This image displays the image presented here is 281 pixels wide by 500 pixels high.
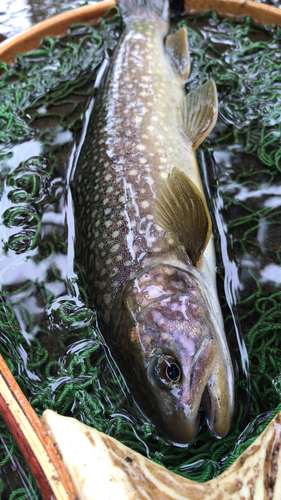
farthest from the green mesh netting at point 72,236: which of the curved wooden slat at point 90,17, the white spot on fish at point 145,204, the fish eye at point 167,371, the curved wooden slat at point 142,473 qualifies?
the white spot on fish at point 145,204

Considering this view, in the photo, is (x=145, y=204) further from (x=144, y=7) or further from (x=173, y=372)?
(x=144, y=7)

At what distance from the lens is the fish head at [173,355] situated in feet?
6.56

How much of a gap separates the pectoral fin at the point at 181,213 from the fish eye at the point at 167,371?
26.6 inches

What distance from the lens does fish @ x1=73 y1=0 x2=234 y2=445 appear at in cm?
207

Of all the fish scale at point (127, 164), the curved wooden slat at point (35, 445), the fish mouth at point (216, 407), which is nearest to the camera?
the curved wooden slat at point (35, 445)

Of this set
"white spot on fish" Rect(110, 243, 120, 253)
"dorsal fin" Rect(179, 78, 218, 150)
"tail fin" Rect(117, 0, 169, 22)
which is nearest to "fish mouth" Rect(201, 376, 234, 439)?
"white spot on fish" Rect(110, 243, 120, 253)

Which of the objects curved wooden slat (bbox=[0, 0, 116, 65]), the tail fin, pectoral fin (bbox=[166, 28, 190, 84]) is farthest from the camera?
curved wooden slat (bbox=[0, 0, 116, 65])

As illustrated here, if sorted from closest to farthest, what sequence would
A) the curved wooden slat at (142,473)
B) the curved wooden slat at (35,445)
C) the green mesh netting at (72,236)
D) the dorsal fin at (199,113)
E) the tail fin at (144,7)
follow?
1. the curved wooden slat at (35,445)
2. the curved wooden slat at (142,473)
3. the green mesh netting at (72,236)
4. the dorsal fin at (199,113)
5. the tail fin at (144,7)

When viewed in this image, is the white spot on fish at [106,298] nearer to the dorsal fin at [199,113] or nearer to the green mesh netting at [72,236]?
the green mesh netting at [72,236]

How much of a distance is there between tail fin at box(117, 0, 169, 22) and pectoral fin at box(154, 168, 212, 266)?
2.46m

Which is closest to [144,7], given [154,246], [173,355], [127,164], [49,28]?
[49,28]

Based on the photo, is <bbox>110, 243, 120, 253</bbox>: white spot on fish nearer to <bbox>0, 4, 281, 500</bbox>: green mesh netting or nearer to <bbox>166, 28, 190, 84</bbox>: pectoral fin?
<bbox>0, 4, 281, 500</bbox>: green mesh netting

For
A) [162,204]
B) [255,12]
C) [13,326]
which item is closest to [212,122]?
[162,204]

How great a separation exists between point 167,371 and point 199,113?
219cm
